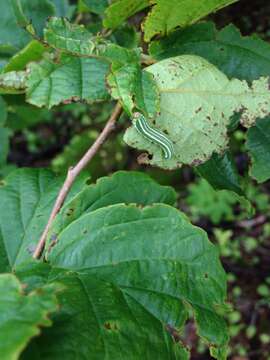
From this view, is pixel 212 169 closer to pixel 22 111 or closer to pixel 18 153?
pixel 22 111

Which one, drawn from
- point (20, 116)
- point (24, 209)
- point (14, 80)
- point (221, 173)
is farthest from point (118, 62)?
point (20, 116)

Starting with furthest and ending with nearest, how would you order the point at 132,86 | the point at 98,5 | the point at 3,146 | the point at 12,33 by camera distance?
1. the point at 3,146
2. the point at 12,33
3. the point at 98,5
4. the point at 132,86

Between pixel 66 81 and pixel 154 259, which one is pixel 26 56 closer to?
pixel 66 81

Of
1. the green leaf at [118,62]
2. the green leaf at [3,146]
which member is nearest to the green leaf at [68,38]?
the green leaf at [118,62]

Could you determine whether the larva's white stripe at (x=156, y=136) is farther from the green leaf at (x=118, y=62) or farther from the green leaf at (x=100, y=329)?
the green leaf at (x=100, y=329)

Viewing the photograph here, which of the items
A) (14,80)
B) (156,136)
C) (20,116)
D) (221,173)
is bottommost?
(20,116)
